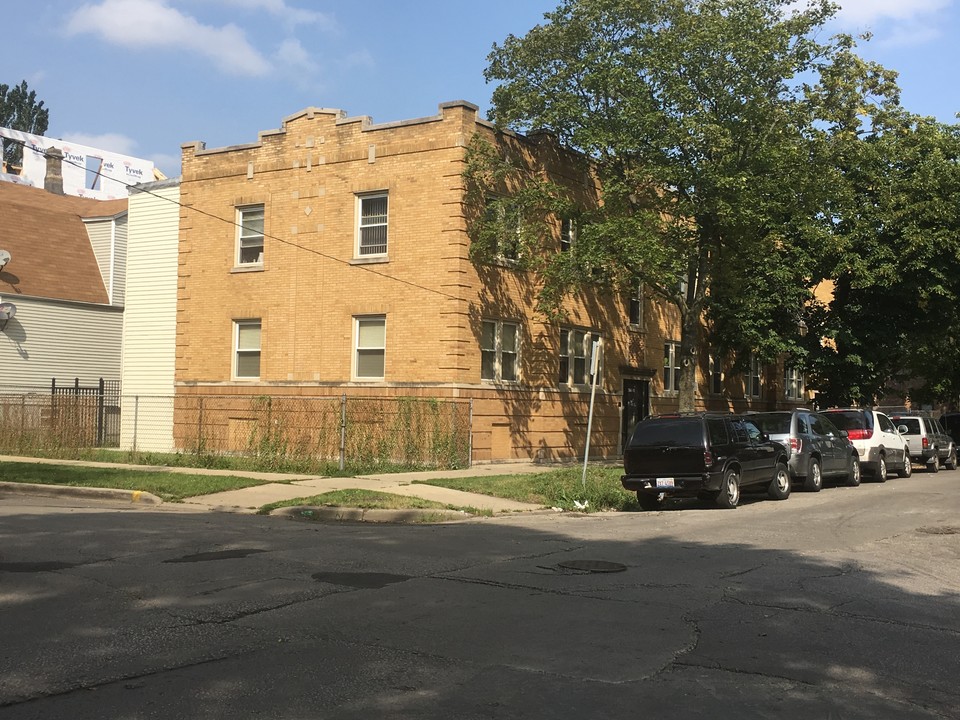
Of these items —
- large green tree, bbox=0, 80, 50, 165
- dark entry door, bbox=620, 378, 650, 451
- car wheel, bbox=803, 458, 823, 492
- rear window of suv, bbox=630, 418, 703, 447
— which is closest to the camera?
rear window of suv, bbox=630, 418, 703, 447

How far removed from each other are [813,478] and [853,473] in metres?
2.61

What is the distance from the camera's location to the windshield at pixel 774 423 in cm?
2064

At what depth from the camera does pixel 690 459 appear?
1661 centimetres

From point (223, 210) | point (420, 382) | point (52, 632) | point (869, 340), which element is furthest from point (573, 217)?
point (52, 632)

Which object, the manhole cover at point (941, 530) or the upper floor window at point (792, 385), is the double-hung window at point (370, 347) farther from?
the upper floor window at point (792, 385)

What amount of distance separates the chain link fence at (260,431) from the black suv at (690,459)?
6.72 metres

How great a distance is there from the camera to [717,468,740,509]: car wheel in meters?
16.9

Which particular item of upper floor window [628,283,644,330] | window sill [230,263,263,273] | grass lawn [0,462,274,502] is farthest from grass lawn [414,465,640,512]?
upper floor window [628,283,644,330]

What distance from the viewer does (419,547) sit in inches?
443

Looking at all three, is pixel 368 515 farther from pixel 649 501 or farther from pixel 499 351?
pixel 499 351

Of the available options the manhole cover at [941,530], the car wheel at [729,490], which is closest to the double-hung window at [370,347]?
the car wheel at [729,490]

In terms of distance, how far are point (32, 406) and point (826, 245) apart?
2187 cm

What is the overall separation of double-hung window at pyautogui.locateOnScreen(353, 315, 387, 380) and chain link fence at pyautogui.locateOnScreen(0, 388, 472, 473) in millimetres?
1238

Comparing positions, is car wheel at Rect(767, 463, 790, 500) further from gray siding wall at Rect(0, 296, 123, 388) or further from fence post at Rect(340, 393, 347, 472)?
gray siding wall at Rect(0, 296, 123, 388)
